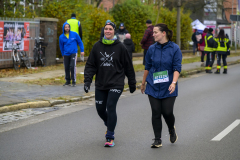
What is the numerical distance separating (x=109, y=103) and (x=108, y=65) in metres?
0.52

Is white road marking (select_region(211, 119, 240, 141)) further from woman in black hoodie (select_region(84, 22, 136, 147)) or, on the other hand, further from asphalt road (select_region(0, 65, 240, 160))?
woman in black hoodie (select_region(84, 22, 136, 147))

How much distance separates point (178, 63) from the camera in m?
5.40

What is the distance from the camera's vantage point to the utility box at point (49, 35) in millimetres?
17078

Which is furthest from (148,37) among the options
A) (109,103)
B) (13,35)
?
(109,103)

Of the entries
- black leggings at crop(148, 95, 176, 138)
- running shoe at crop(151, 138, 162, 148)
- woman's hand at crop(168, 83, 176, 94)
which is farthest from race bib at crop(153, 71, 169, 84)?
running shoe at crop(151, 138, 162, 148)

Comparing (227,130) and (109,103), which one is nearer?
(109,103)

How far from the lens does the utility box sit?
17078mm

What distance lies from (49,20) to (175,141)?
1232 cm

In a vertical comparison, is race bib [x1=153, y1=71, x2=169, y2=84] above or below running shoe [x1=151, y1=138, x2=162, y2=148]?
above

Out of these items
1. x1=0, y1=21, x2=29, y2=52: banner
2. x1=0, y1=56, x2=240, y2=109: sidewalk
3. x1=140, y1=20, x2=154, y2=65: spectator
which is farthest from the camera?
x1=0, y1=21, x2=29, y2=52: banner

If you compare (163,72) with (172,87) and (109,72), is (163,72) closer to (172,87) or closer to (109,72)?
(172,87)

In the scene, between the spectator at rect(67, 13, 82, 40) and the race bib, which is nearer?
the race bib

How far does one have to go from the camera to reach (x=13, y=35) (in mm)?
15781

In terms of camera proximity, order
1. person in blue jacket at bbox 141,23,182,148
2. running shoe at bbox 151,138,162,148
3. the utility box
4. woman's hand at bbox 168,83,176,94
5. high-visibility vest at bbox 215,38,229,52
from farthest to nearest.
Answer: the utility box → high-visibility vest at bbox 215,38,229,52 → running shoe at bbox 151,138,162,148 → person in blue jacket at bbox 141,23,182,148 → woman's hand at bbox 168,83,176,94
